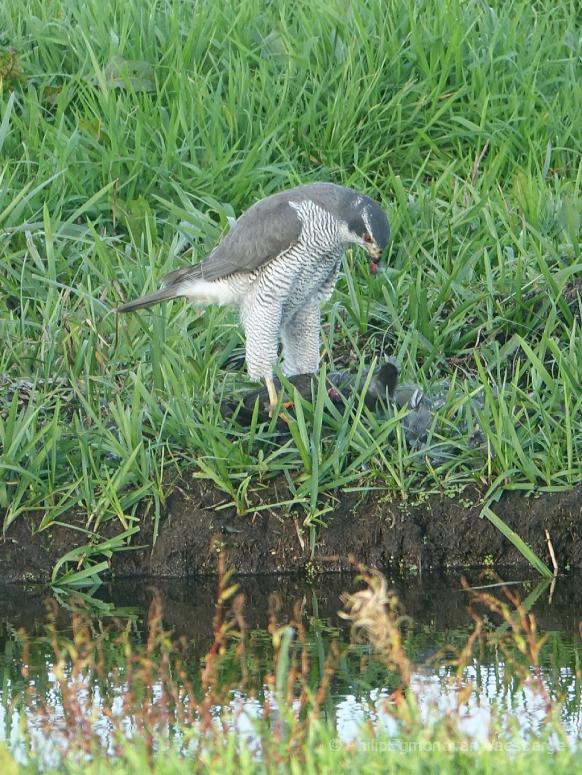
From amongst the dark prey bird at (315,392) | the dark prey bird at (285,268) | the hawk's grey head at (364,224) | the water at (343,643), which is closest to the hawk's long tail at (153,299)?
the dark prey bird at (285,268)

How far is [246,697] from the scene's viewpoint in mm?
4367

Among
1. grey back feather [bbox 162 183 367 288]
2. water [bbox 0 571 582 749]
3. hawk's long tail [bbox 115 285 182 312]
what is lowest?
water [bbox 0 571 582 749]

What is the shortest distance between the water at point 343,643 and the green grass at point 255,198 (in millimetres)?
324

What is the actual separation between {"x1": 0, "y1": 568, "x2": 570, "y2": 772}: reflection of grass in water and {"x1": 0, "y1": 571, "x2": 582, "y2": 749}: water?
18mm

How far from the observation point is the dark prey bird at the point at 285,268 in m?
5.97

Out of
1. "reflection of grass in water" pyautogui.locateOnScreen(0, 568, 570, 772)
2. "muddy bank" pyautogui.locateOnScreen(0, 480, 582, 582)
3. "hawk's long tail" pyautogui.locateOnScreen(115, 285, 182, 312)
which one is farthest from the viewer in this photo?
"hawk's long tail" pyautogui.locateOnScreen(115, 285, 182, 312)

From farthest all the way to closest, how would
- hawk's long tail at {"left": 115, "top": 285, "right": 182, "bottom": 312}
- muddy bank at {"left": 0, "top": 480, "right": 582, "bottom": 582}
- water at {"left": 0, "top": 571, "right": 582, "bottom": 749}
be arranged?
hawk's long tail at {"left": 115, "top": 285, "right": 182, "bottom": 312} < muddy bank at {"left": 0, "top": 480, "right": 582, "bottom": 582} < water at {"left": 0, "top": 571, "right": 582, "bottom": 749}

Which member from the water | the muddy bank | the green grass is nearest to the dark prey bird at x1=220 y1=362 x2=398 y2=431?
the green grass

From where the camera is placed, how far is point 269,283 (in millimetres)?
6105

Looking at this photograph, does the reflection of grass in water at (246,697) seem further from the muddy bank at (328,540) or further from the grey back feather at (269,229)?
the grey back feather at (269,229)

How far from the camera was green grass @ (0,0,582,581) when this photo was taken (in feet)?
19.2

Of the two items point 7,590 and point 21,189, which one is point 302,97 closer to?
point 21,189

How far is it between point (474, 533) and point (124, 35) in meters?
4.03

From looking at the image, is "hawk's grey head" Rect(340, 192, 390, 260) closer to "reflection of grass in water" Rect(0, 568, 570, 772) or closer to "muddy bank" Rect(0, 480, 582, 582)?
"muddy bank" Rect(0, 480, 582, 582)
